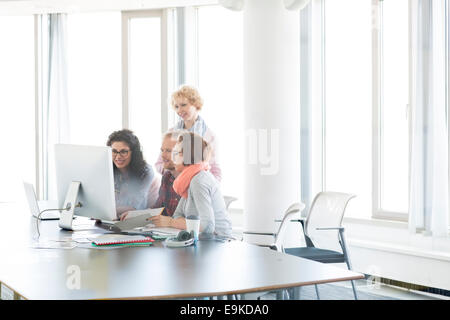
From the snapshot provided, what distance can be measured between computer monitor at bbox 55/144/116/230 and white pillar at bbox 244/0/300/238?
1.81m

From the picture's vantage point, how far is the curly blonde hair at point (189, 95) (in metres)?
4.71

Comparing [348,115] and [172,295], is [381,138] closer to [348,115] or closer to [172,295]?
[348,115]

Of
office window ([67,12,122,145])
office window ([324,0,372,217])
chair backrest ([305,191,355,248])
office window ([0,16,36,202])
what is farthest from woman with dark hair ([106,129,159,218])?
office window ([0,16,36,202])

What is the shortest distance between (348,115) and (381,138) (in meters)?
0.45

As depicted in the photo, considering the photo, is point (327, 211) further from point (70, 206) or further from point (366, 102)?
point (70, 206)

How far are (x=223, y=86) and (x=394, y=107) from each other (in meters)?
1.97

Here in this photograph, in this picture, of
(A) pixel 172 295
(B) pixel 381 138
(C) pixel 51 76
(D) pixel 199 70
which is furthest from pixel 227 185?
(A) pixel 172 295

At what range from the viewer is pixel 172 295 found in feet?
6.17

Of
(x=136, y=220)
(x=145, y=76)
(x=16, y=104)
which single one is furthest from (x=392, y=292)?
(x=16, y=104)

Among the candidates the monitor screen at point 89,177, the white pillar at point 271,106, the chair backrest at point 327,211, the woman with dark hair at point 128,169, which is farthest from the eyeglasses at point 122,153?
the chair backrest at point 327,211

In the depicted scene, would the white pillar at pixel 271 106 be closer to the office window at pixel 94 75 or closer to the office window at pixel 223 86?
the office window at pixel 223 86

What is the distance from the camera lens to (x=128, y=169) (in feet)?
13.5

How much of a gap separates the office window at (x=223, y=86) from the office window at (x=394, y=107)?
162 centimetres

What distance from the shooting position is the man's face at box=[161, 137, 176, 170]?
391 centimetres
